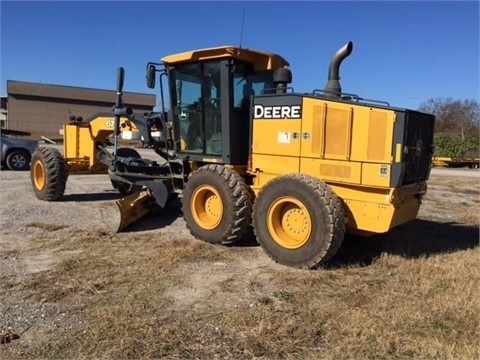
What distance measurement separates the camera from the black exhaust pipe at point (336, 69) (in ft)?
23.1

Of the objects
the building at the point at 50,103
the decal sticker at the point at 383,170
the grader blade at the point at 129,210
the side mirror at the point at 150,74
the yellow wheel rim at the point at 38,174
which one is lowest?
the grader blade at the point at 129,210

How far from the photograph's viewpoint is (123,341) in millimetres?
3928

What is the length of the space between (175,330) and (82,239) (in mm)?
3696

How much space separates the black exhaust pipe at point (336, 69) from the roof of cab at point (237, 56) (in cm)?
96

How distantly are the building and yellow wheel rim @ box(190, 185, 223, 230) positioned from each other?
168 ft

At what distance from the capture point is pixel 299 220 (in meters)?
6.39

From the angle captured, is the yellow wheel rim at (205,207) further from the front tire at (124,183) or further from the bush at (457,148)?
the bush at (457,148)

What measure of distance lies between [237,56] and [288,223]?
258 centimetres

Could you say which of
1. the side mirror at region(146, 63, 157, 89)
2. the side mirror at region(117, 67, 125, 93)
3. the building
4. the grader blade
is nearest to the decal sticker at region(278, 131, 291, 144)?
the side mirror at region(146, 63, 157, 89)

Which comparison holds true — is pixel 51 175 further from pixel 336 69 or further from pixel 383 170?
pixel 383 170

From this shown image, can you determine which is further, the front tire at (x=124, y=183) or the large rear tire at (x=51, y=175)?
the front tire at (x=124, y=183)

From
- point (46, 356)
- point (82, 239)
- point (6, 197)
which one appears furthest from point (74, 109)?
point (46, 356)

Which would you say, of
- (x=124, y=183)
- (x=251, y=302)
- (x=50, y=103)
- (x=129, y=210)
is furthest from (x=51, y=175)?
(x=50, y=103)

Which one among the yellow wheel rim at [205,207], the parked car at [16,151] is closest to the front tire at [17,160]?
the parked car at [16,151]
